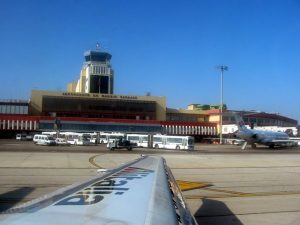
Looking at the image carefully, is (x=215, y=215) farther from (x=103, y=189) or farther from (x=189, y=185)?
(x=103, y=189)

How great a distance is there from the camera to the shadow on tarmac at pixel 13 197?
14562 millimetres

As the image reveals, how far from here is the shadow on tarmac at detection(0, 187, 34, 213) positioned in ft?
47.8

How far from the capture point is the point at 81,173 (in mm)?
26297

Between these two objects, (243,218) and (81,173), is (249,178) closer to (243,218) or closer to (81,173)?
(81,173)

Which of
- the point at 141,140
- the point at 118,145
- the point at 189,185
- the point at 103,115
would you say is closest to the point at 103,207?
the point at 189,185

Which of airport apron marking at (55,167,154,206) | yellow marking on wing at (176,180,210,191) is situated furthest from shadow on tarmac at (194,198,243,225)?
airport apron marking at (55,167,154,206)

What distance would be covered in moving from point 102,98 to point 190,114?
34.0 metres

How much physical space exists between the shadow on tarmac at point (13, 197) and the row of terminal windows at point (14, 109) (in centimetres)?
12271

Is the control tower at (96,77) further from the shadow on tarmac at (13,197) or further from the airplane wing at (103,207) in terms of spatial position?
the airplane wing at (103,207)

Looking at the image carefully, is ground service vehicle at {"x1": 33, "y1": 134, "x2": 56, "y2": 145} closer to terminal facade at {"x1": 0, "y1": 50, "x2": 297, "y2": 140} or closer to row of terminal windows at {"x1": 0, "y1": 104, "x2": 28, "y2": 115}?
terminal facade at {"x1": 0, "y1": 50, "x2": 297, "y2": 140}

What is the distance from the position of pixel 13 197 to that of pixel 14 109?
12600cm

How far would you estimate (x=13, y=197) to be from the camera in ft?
53.6

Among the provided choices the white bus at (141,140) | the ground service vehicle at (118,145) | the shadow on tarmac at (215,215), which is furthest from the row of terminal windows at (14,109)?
the shadow on tarmac at (215,215)

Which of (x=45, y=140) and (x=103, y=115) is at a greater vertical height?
(x=103, y=115)
